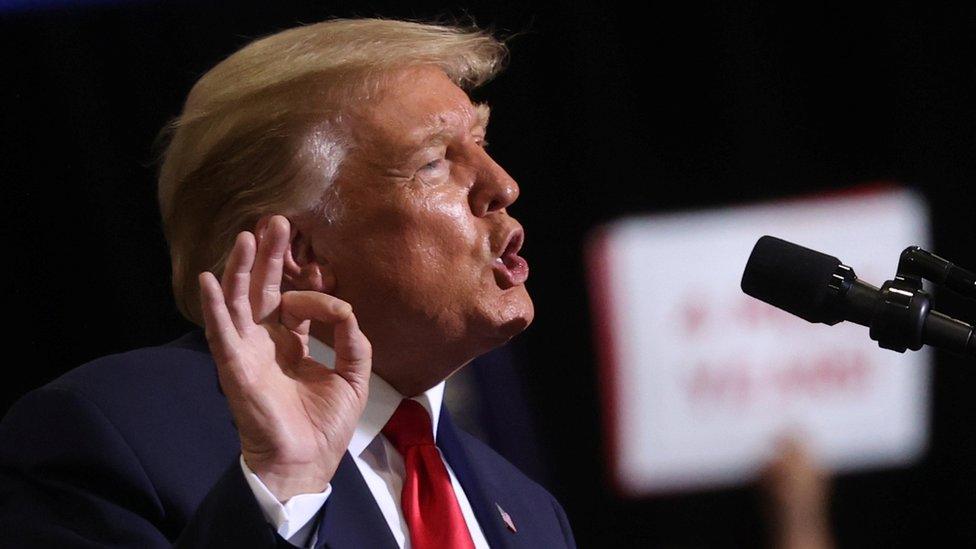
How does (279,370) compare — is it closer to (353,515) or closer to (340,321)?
(340,321)

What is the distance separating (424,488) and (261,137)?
1.72ft

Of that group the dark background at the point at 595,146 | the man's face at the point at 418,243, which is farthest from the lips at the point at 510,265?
the dark background at the point at 595,146

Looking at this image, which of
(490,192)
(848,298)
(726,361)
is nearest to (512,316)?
(490,192)

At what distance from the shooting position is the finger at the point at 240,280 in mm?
1275

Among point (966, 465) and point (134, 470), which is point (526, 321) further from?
point (966, 465)

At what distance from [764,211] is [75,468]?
2.26 meters

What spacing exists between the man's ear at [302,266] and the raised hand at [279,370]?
314 millimetres

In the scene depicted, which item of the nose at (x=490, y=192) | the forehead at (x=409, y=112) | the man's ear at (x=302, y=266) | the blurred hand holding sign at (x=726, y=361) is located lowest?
the blurred hand holding sign at (x=726, y=361)

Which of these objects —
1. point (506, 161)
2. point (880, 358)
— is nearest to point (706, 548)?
point (880, 358)

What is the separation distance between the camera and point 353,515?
158 cm

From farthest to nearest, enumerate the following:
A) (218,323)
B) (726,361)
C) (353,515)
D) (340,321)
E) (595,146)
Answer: (726,361)
(595,146)
(353,515)
(340,321)
(218,323)

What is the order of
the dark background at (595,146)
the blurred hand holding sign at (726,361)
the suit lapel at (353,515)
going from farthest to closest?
the blurred hand holding sign at (726,361) → the dark background at (595,146) → the suit lapel at (353,515)

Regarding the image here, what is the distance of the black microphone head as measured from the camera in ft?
4.41

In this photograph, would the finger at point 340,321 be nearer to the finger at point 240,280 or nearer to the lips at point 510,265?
the finger at point 240,280
